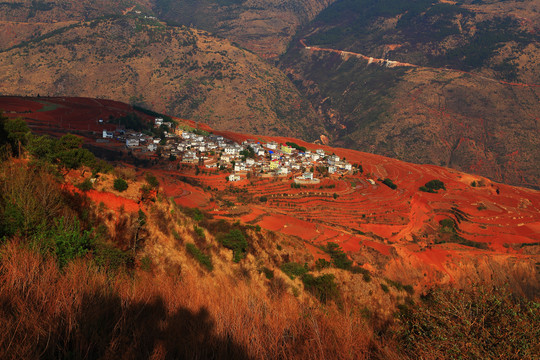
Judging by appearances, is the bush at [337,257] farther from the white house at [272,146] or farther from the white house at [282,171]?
the white house at [272,146]

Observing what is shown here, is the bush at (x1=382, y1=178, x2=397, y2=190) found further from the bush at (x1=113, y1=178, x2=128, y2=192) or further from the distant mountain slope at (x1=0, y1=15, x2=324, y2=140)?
the distant mountain slope at (x1=0, y1=15, x2=324, y2=140)

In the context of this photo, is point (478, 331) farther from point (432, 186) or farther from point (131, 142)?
point (432, 186)

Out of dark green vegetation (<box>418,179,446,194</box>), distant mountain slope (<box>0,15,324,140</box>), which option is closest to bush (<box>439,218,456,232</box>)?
dark green vegetation (<box>418,179,446,194</box>)

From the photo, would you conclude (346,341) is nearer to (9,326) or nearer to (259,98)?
(9,326)

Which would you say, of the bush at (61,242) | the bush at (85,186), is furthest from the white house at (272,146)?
the bush at (61,242)

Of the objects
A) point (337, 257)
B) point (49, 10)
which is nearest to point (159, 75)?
point (49, 10)

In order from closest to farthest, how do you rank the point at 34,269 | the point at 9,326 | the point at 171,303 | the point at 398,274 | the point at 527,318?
the point at 9,326 → the point at 34,269 → the point at 171,303 → the point at 527,318 → the point at 398,274

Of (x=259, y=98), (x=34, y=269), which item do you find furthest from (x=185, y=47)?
(x=34, y=269)

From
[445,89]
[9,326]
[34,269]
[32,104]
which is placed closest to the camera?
[9,326]
